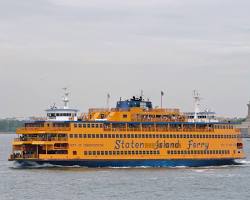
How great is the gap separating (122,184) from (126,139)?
54.0 ft

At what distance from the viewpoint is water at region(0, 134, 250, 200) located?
2534 inches

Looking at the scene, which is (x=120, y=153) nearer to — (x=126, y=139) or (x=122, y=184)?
(x=126, y=139)

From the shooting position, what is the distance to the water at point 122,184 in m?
64.4

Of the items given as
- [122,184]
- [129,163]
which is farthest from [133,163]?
[122,184]

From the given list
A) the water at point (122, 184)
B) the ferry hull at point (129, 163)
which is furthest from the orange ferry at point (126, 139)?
the water at point (122, 184)

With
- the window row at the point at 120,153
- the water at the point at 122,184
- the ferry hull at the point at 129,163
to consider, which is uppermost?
the window row at the point at 120,153

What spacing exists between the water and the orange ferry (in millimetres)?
2218

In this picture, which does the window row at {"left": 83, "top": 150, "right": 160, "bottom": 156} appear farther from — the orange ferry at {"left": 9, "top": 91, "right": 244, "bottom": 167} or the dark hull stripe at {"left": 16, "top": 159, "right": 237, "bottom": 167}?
the dark hull stripe at {"left": 16, "top": 159, "right": 237, "bottom": 167}

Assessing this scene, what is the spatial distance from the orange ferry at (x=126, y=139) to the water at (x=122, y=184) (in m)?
2.22

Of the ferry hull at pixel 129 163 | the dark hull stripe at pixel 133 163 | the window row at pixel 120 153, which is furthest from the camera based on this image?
the window row at pixel 120 153

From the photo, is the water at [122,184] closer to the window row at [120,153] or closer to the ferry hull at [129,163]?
the ferry hull at [129,163]

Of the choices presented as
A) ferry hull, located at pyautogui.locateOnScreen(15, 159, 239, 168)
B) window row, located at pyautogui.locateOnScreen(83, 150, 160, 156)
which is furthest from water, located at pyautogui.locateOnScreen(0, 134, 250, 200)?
window row, located at pyautogui.locateOnScreen(83, 150, 160, 156)

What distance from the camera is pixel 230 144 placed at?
311 ft

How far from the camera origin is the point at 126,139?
86875 millimetres
